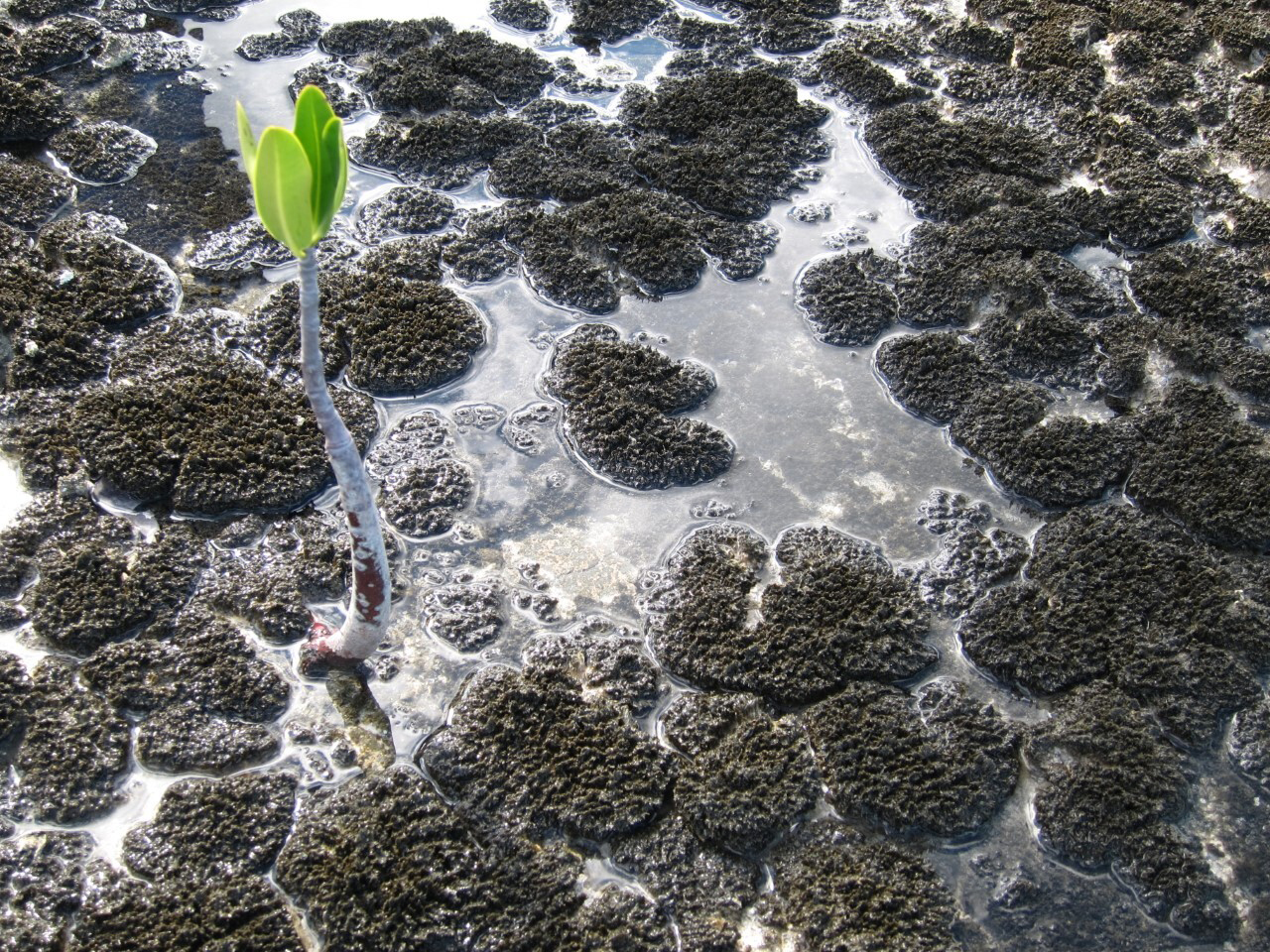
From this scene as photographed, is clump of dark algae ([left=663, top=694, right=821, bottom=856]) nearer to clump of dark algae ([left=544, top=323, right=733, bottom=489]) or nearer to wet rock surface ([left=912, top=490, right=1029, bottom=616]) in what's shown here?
wet rock surface ([left=912, top=490, right=1029, bottom=616])

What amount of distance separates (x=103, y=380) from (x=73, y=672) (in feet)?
4.53

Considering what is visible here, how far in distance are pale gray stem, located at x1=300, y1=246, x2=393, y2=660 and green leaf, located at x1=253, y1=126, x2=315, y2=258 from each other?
9 centimetres

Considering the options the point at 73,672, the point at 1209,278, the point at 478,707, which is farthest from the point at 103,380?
the point at 1209,278

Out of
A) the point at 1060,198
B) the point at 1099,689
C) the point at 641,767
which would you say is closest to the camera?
the point at 641,767

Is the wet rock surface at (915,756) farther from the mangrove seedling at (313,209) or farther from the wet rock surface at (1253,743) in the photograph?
the mangrove seedling at (313,209)

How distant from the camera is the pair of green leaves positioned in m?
2.21

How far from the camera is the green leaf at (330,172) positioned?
231cm

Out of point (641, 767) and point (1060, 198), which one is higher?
point (1060, 198)

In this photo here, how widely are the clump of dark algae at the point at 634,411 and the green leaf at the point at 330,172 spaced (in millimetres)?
1838

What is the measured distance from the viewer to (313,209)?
235 cm

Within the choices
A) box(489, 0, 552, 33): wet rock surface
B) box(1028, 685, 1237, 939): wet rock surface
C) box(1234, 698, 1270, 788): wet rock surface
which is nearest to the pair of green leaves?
box(1028, 685, 1237, 939): wet rock surface

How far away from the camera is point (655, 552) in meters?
3.82

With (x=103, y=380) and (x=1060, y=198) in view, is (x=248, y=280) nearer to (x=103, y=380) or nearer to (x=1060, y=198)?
(x=103, y=380)

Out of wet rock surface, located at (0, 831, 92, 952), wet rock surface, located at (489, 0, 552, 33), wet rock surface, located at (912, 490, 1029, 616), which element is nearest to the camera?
wet rock surface, located at (0, 831, 92, 952)
